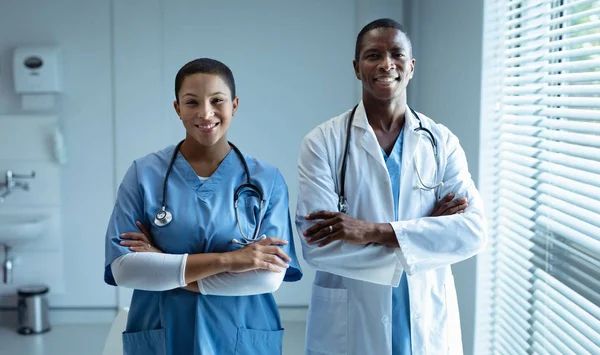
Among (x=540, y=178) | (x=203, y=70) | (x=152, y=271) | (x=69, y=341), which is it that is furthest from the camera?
(x=69, y=341)

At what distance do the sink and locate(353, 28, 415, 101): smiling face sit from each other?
2441mm

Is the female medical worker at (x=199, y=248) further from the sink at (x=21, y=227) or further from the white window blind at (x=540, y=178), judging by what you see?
the sink at (x=21, y=227)

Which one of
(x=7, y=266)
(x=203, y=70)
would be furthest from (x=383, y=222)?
(x=7, y=266)

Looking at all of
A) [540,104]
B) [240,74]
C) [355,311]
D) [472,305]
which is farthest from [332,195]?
[240,74]

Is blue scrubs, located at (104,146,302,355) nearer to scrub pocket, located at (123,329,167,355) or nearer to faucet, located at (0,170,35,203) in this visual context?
scrub pocket, located at (123,329,167,355)

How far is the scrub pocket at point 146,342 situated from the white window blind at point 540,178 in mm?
1085

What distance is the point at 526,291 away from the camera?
212 cm

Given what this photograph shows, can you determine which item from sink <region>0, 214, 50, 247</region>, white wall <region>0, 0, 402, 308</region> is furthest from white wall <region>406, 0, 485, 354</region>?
sink <region>0, 214, 50, 247</region>

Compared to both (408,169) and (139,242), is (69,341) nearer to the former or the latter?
(139,242)

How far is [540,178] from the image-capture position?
6.63 feet

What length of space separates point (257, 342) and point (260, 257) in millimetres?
213

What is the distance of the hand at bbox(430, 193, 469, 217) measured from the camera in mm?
1652

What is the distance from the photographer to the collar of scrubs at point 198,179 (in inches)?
60.7

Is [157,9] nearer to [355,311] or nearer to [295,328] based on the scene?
[295,328]
